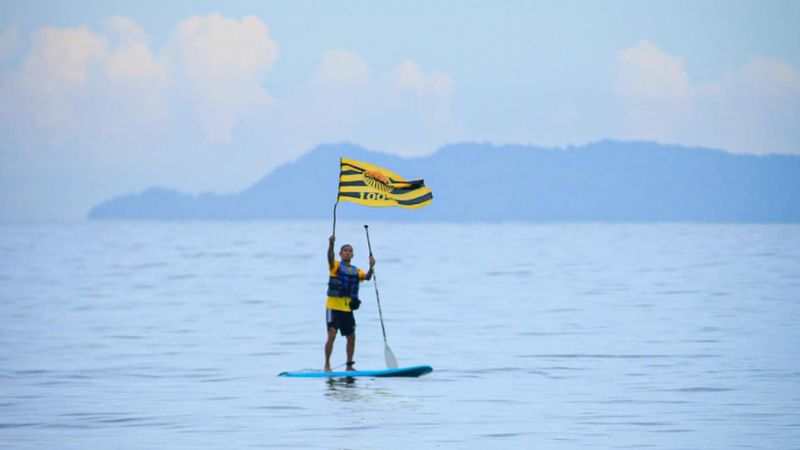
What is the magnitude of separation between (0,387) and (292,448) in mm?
6847

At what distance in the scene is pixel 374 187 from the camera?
1969cm

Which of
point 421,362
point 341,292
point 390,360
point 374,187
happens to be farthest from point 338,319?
point 421,362

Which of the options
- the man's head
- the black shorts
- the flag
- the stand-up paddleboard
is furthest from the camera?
the flag

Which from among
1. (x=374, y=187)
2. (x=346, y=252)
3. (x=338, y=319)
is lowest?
(x=338, y=319)

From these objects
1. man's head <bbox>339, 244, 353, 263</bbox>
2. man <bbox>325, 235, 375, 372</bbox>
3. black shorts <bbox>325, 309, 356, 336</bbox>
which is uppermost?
man's head <bbox>339, 244, 353, 263</bbox>

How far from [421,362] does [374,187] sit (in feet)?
11.4

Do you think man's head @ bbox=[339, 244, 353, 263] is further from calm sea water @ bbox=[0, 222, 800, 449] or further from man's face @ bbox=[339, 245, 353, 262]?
calm sea water @ bbox=[0, 222, 800, 449]

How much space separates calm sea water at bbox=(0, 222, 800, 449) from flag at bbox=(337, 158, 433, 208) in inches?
103

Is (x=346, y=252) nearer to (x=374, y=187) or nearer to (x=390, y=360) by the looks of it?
(x=374, y=187)

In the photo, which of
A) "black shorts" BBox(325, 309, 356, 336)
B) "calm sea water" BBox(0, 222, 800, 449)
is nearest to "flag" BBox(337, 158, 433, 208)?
"black shorts" BBox(325, 309, 356, 336)

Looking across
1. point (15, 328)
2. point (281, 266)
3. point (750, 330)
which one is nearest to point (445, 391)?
point (750, 330)

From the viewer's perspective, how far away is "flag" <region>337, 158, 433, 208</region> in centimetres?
1958

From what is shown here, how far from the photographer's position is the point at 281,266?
2489 inches

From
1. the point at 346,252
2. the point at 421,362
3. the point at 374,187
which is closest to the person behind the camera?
the point at 346,252
